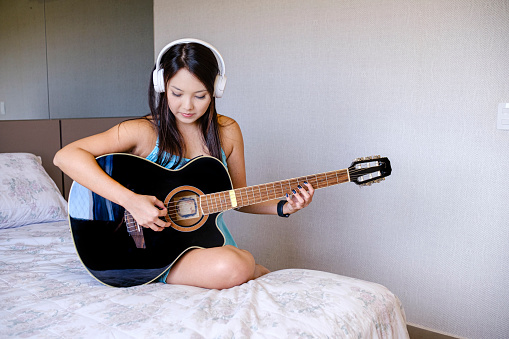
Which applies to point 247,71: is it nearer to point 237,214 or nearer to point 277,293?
point 237,214

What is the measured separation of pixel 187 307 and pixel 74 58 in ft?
6.65

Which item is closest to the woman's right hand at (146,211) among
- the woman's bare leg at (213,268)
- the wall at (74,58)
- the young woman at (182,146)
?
the young woman at (182,146)

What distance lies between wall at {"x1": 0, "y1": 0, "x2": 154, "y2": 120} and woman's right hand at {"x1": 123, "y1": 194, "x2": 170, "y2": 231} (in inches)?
58.7

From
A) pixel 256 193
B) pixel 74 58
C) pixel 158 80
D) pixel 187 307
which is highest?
pixel 74 58

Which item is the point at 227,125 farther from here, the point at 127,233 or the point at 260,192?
the point at 127,233

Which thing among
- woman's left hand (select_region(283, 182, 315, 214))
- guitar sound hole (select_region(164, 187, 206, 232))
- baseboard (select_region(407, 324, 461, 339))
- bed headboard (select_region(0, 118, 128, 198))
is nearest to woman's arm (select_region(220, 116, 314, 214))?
woman's left hand (select_region(283, 182, 315, 214))

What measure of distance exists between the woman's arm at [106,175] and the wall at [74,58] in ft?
4.13

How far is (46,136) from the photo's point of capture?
245 cm

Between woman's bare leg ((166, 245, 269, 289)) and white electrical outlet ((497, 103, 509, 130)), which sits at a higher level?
white electrical outlet ((497, 103, 509, 130))

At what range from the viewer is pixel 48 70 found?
8.11 feet

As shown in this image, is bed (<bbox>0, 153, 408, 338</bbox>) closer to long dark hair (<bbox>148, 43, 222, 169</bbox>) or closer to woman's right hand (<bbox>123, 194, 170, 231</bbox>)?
woman's right hand (<bbox>123, 194, 170, 231</bbox>)

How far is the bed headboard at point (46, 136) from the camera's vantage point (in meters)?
2.33

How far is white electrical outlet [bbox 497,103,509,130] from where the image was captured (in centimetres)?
169

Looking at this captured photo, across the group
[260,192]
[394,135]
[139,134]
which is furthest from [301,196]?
[394,135]
